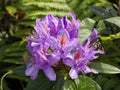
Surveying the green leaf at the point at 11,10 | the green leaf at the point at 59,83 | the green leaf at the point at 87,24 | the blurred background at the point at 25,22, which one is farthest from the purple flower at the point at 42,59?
the green leaf at the point at 11,10

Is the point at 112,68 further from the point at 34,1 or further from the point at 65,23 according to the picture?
the point at 34,1

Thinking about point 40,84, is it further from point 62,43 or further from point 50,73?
point 62,43

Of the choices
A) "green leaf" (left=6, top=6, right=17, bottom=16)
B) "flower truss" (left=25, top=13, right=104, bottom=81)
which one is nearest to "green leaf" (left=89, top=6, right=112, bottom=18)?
"flower truss" (left=25, top=13, right=104, bottom=81)

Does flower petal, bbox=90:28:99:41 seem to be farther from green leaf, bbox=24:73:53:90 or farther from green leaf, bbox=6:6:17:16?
green leaf, bbox=6:6:17:16

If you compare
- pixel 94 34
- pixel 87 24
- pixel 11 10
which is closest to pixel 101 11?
pixel 87 24

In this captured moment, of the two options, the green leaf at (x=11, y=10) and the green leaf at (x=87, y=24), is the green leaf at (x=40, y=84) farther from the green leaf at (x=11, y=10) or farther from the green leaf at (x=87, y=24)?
the green leaf at (x=11, y=10)

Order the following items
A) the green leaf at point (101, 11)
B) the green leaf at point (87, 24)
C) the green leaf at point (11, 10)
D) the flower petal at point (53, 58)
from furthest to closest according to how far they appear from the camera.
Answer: the green leaf at point (11, 10), the green leaf at point (101, 11), the green leaf at point (87, 24), the flower petal at point (53, 58)
